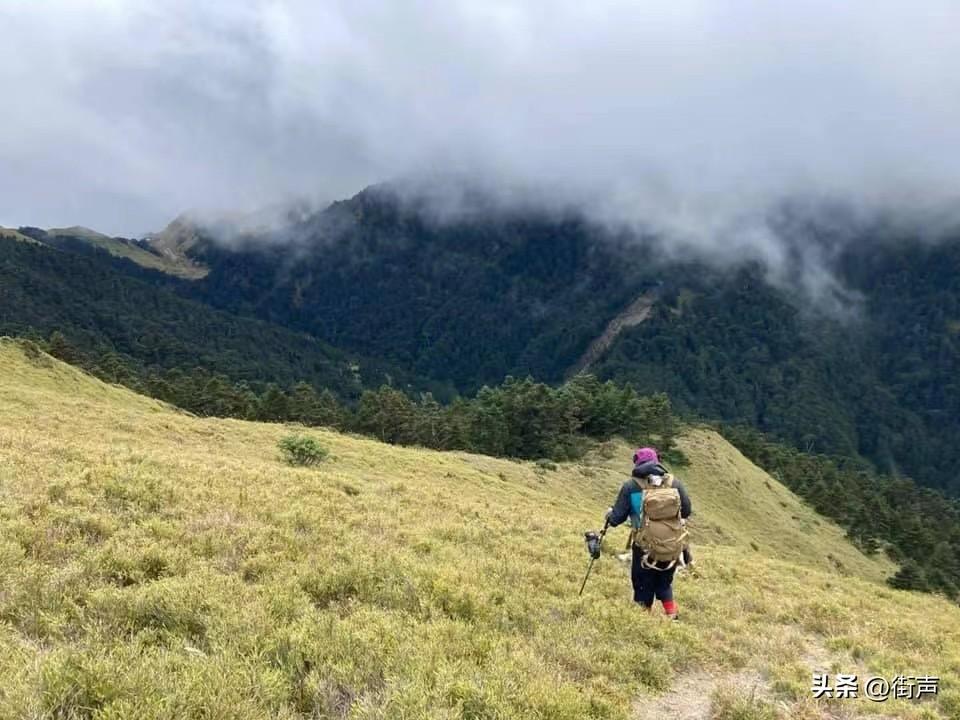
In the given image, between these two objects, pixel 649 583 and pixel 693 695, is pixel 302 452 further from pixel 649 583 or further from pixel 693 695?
pixel 693 695

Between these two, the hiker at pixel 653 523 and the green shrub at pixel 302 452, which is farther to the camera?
the green shrub at pixel 302 452

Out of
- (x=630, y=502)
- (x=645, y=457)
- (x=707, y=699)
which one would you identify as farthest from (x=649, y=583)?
(x=707, y=699)

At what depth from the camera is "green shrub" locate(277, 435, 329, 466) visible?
29.1 metres

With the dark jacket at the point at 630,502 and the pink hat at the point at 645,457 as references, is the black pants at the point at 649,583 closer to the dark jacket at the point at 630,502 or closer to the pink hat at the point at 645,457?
the dark jacket at the point at 630,502

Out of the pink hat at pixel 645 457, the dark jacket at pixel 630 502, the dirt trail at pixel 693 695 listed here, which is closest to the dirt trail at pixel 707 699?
the dirt trail at pixel 693 695

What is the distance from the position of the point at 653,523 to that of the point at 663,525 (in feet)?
0.51

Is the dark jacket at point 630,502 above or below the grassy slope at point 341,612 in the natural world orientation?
above

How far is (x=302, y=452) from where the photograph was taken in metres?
29.6

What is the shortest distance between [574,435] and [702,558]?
5231 cm

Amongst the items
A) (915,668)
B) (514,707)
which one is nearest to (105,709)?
(514,707)

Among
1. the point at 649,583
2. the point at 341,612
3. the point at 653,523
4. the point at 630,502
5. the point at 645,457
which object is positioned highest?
the point at 645,457

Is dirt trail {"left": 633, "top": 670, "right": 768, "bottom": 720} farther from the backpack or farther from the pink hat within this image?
the pink hat

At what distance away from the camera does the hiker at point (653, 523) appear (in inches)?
405

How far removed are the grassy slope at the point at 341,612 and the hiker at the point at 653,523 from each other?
0.53 m
